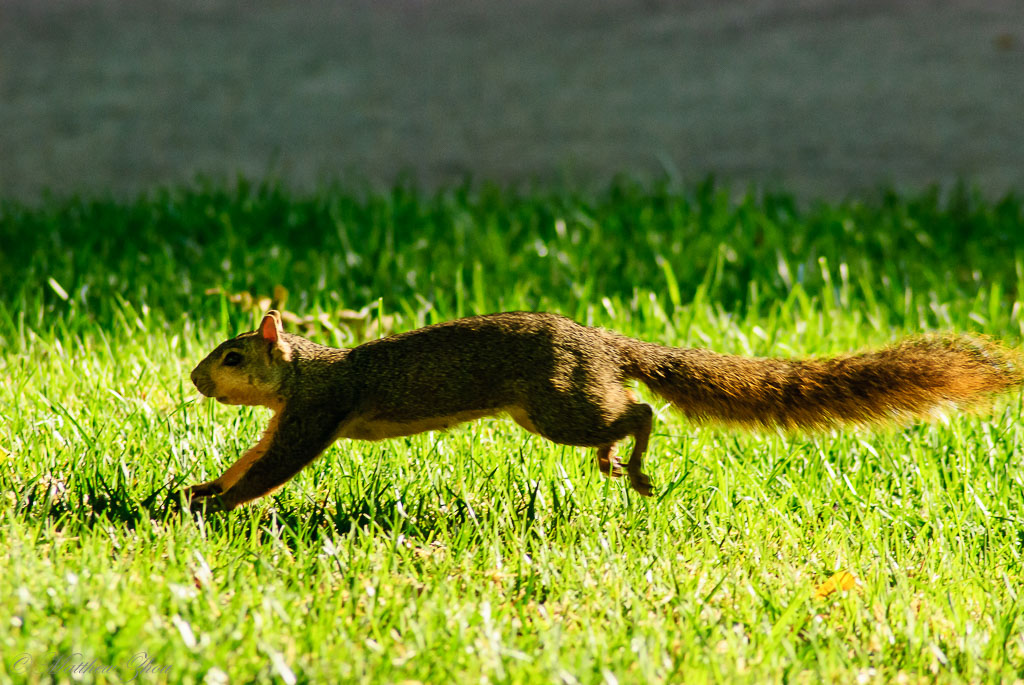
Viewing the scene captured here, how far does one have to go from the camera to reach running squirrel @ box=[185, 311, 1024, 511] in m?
2.70

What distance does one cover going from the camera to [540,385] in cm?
270

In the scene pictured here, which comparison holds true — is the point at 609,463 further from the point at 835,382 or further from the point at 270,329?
the point at 270,329

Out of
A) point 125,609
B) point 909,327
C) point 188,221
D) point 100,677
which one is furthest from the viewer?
point 188,221

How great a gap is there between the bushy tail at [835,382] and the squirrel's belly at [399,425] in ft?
1.24

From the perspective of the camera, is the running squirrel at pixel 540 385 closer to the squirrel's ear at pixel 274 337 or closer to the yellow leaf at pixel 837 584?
the squirrel's ear at pixel 274 337

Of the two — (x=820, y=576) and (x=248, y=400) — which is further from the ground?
(x=248, y=400)

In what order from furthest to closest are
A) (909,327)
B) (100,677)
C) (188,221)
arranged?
(188,221)
(909,327)
(100,677)

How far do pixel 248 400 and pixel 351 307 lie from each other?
1687 mm

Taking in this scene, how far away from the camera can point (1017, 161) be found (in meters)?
7.06

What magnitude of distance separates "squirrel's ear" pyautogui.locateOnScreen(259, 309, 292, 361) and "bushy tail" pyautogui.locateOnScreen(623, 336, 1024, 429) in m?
0.75

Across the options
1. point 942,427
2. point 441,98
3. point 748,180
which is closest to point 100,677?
point 942,427

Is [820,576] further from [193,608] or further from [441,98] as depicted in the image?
[441,98]

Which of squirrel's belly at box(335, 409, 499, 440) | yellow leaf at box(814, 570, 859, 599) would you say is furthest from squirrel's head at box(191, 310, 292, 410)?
yellow leaf at box(814, 570, 859, 599)

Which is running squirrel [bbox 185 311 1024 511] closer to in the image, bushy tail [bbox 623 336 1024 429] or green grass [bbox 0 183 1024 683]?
bushy tail [bbox 623 336 1024 429]
